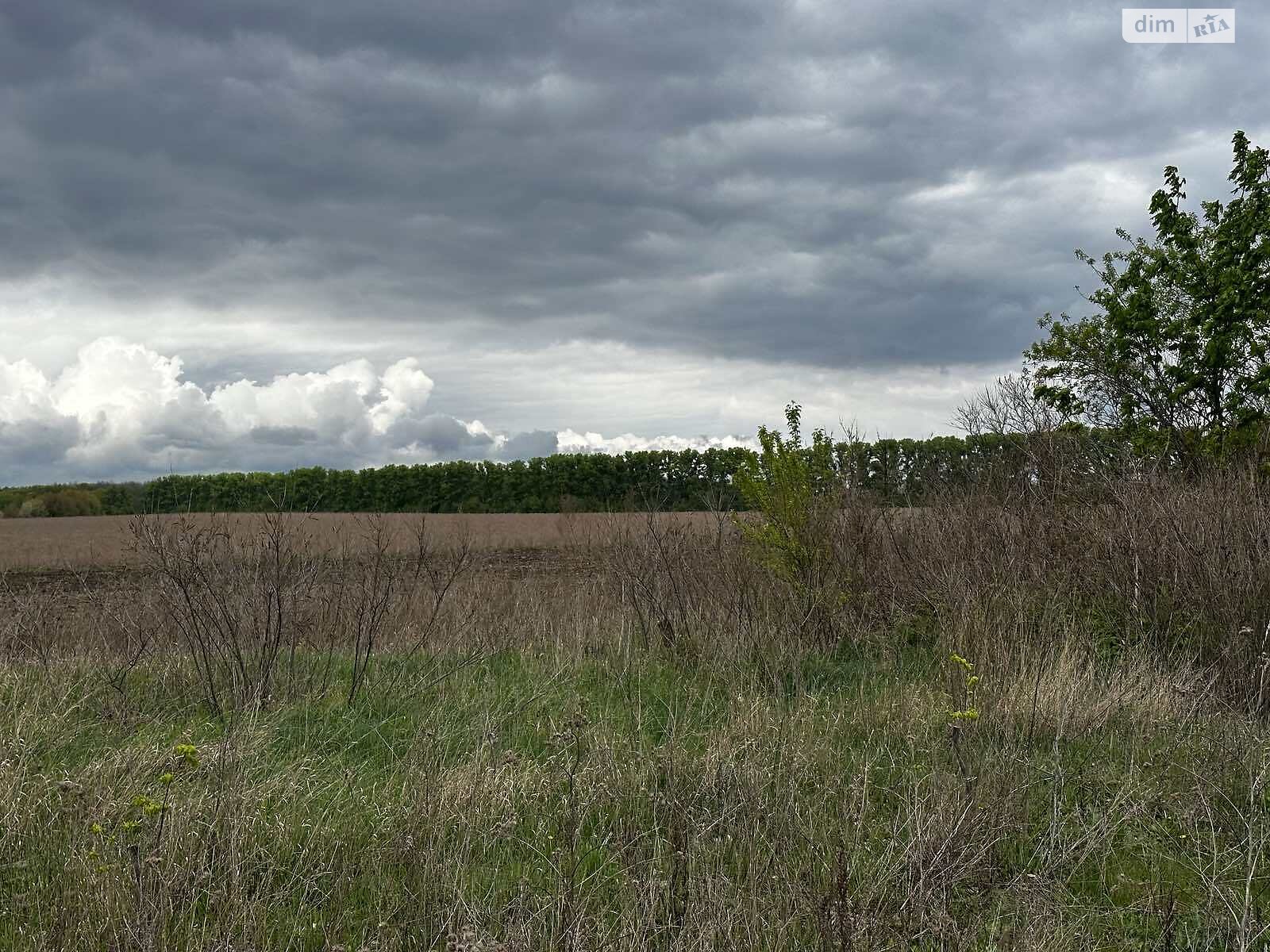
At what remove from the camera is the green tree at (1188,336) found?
13680 mm

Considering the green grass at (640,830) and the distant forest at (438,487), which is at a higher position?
the distant forest at (438,487)

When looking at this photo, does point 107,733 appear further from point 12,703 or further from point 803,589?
point 803,589

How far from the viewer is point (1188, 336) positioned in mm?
14555

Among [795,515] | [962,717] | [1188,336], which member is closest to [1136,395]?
[1188,336]

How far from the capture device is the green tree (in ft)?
44.9

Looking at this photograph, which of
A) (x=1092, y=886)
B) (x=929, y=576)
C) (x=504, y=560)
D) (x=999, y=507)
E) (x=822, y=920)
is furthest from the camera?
(x=504, y=560)

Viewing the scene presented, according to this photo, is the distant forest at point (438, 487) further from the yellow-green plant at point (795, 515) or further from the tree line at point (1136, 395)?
the yellow-green plant at point (795, 515)

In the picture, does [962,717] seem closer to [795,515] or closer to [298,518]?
[795,515]

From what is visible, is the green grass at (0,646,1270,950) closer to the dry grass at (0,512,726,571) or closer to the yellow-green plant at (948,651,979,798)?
the yellow-green plant at (948,651,979,798)

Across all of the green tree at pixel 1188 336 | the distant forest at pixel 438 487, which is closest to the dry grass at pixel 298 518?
the distant forest at pixel 438 487

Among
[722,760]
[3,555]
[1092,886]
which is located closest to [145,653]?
[722,760]

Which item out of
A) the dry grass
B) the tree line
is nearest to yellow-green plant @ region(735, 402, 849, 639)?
the tree line

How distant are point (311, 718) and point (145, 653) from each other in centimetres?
293

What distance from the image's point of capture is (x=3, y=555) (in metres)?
22.4
